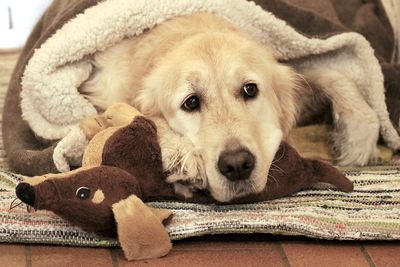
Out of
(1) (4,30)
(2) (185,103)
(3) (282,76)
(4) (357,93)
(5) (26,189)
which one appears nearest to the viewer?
(5) (26,189)

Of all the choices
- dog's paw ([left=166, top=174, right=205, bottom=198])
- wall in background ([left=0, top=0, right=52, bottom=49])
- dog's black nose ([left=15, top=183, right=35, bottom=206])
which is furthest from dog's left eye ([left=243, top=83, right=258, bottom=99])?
wall in background ([left=0, top=0, right=52, bottom=49])

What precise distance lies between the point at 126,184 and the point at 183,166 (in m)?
0.19

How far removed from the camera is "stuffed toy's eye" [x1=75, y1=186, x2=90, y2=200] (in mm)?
1363

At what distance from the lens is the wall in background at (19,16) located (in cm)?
408

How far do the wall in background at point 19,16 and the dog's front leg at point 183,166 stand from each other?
2.73m

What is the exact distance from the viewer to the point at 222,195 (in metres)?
1.56

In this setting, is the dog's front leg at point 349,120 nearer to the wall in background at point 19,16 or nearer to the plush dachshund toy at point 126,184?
the plush dachshund toy at point 126,184

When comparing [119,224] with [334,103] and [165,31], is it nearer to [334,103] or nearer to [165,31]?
[165,31]

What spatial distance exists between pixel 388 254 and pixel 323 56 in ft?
2.95

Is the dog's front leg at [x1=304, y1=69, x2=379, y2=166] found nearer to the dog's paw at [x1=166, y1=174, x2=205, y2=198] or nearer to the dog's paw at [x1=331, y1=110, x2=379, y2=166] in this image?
the dog's paw at [x1=331, y1=110, x2=379, y2=166]

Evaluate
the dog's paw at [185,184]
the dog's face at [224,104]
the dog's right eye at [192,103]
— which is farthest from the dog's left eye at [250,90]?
the dog's paw at [185,184]

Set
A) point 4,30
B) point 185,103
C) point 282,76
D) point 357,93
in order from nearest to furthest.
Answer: point 185,103
point 282,76
point 357,93
point 4,30

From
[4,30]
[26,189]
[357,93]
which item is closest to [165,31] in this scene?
[357,93]

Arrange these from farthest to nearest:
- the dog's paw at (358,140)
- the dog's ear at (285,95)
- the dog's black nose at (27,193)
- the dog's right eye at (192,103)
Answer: the dog's paw at (358,140)
the dog's ear at (285,95)
the dog's right eye at (192,103)
the dog's black nose at (27,193)
